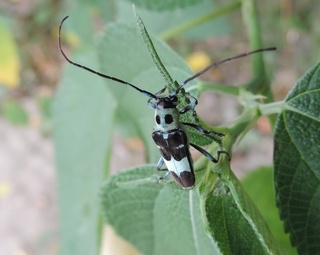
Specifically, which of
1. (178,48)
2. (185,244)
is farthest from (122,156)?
(185,244)

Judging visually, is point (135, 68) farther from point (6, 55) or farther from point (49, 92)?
point (49, 92)

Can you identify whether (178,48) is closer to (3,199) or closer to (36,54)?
(36,54)

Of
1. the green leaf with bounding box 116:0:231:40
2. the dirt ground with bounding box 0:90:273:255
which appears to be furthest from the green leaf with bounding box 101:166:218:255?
the dirt ground with bounding box 0:90:273:255

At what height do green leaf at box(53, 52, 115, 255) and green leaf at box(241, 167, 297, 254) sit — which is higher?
green leaf at box(53, 52, 115, 255)

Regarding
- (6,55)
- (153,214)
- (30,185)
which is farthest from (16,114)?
(153,214)

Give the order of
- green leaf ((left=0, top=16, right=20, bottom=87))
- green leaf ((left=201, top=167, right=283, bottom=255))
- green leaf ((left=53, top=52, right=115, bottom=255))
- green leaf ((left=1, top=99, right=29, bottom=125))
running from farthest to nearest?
green leaf ((left=1, top=99, right=29, bottom=125)) < green leaf ((left=0, top=16, right=20, bottom=87)) < green leaf ((left=53, top=52, right=115, bottom=255)) < green leaf ((left=201, top=167, right=283, bottom=255))

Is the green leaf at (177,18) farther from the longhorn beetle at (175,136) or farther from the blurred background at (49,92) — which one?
the blurred background at (49,92)

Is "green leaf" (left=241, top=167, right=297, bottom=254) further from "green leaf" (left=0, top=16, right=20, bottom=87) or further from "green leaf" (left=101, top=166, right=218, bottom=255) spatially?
"green leaf" (left=0, top=16, right=20, bottom=87)
